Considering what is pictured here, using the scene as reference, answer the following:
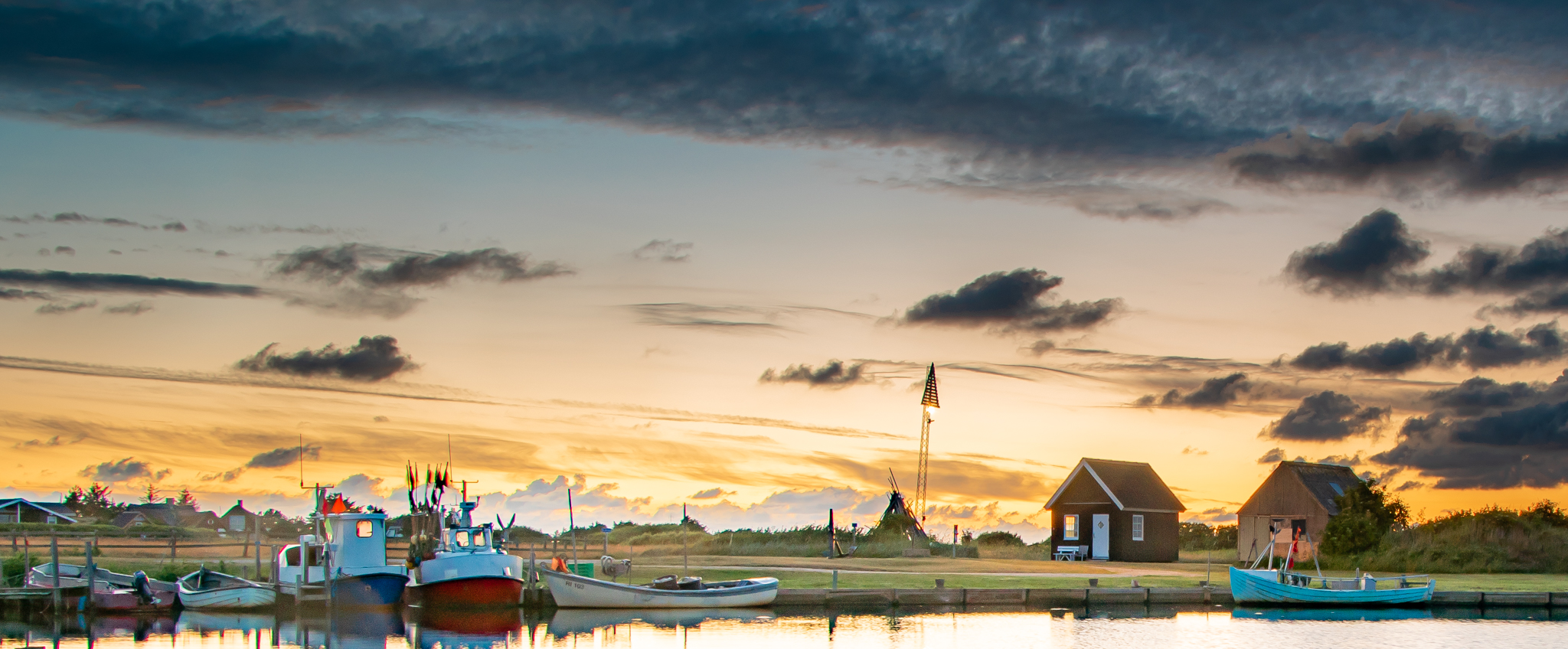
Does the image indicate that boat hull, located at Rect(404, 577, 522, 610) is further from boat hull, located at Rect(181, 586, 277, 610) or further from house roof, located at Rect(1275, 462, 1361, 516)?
house roof, located at Rect(1275, 462, 1361, 516)

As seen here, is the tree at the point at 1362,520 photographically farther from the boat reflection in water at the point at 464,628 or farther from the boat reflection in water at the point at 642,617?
the boat reflection in water at the point at 464,628

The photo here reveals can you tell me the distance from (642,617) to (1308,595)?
2069cm

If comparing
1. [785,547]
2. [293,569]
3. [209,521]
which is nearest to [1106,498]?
[785,547]

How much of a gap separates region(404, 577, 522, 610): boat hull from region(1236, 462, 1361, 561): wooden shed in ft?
116

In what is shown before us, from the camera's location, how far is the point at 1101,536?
209ft

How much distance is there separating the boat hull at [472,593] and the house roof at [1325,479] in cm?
3898

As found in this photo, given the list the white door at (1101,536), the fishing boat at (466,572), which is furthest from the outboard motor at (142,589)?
the white door at (1101,536)

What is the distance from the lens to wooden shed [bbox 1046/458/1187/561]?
63.3m

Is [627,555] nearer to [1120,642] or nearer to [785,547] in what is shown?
[785,547]

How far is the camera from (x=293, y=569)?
3859cm

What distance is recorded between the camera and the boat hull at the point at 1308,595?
1623 inches

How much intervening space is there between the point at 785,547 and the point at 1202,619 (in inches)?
1206

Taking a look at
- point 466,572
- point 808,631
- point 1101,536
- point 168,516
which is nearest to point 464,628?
point 466,572

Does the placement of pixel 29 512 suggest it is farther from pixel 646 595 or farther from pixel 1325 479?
pixel 1325 479
